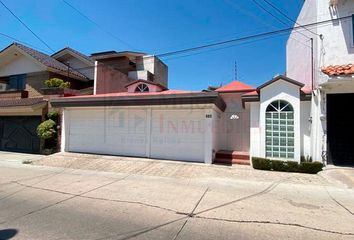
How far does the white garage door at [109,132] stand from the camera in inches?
561

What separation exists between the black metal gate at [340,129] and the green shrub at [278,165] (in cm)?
238

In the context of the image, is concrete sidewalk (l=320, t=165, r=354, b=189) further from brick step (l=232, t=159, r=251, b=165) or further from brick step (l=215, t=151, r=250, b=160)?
brick step (l=215, t=151, r=250, b=160)

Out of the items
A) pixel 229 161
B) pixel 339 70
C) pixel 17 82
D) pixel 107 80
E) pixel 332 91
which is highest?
pixel 107 80

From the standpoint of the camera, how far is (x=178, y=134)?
44.4ft

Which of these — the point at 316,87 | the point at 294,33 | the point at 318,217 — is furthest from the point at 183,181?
the point at 294,33

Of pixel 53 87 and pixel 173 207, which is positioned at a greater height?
pixel 53 87

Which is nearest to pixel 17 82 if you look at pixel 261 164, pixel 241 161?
pixel 241 161

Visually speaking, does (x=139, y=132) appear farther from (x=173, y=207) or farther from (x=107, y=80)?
(x=107, y=80)

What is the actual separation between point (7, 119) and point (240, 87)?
15638 millimetres

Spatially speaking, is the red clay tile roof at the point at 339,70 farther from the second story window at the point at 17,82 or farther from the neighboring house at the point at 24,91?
the second story window at the point at 17,82

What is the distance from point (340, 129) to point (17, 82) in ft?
71.1

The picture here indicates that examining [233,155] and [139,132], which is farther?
[139,132]

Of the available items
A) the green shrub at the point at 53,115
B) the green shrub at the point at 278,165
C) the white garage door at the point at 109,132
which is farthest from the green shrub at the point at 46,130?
the green shrub at the point at 278,165

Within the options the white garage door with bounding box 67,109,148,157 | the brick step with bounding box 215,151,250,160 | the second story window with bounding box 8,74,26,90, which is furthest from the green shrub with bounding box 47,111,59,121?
the brick step with bounding box 215,151,250,160
